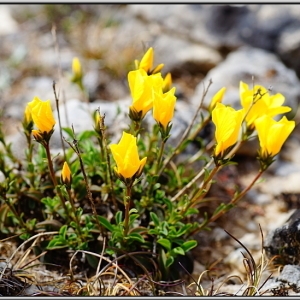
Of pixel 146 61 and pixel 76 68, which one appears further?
pixel 76 68

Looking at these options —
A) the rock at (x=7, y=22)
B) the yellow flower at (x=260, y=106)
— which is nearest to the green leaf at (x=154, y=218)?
the yellow flower at (x=260, y=106)

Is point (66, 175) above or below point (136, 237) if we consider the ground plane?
above

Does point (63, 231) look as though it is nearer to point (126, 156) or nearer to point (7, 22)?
point (126, 156)

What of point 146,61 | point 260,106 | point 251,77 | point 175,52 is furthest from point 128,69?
point 260,106

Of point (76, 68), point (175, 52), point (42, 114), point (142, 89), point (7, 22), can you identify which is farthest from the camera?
point (7, 22)

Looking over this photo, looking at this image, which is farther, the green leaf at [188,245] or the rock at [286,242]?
the rock at [286,242]

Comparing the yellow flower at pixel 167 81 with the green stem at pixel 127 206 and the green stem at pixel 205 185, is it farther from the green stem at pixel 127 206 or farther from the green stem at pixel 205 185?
the green stem at pixel 127 206
